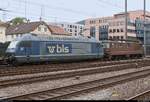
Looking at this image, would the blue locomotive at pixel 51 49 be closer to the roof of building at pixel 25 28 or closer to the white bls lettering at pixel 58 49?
the white bls lettering at pixel 58 49

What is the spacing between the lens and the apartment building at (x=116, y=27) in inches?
4277

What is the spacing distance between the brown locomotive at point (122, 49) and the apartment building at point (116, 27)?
52261mm

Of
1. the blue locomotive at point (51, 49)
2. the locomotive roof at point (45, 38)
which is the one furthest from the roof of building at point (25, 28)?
the locomotive roof at point (45, 38)

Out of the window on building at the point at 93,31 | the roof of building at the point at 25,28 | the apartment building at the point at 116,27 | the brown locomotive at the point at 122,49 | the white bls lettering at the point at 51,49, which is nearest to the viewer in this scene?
the white bls lettering at the point at 51,49

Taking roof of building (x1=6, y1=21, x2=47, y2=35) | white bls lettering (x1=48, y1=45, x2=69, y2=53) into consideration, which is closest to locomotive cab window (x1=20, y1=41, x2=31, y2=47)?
white bls lettering (x1=48, y1=45, x2=69, y2=53)

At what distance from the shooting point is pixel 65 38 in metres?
33.6

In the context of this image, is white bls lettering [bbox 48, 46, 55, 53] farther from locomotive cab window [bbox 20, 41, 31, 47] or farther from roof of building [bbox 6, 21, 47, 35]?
roof of building [bbox 6, 21, 47, 35]

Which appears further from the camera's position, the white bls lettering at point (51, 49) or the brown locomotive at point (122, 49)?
the brown locomotive at point (122, 49)

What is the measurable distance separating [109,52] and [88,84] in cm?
2471

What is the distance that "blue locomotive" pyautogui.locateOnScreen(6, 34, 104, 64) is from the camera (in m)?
28.2

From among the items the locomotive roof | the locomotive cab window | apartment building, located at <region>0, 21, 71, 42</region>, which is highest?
apartment building, located at <region>0, 21, 71, 42</region>

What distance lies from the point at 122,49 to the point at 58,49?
13.5 metres

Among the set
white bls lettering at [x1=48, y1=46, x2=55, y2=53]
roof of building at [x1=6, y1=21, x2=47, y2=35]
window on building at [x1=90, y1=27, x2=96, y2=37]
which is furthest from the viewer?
window on building at [x1=90, y1=27, x2=96, y2=37]

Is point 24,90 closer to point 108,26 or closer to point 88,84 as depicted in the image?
point 88,84
